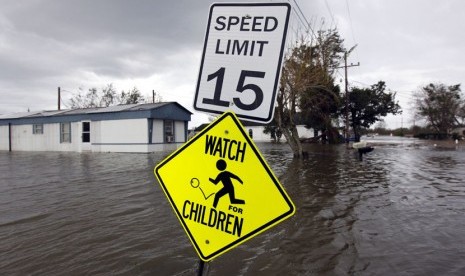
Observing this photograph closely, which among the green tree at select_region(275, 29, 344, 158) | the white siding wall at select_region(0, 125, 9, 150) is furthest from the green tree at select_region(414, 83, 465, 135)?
the white siding wall at select_region(0, 125, 9, 150)

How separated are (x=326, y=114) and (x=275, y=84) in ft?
109

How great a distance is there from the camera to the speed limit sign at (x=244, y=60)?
2.57 m

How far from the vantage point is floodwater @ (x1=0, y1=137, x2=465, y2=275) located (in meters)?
4.00

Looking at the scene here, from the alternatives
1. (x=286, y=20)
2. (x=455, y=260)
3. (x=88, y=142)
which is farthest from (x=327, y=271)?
(x=88, y=142)

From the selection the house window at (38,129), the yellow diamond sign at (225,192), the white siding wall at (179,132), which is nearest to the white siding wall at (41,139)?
the house window at (38,129)

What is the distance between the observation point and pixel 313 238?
16.5ft

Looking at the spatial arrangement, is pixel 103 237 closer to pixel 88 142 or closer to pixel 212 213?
pixel 212 213

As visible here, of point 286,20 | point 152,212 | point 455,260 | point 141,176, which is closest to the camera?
point 286,20

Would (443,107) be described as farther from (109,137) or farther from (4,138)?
(4,138)

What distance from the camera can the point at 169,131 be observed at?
26031 millimetres

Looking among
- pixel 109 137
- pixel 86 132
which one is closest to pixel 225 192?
pixel 109 137

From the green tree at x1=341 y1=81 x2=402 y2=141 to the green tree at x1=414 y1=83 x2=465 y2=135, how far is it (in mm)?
15202

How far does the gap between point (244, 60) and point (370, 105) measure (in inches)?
1592

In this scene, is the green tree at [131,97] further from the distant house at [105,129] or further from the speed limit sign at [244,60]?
the speed limit sign at [244,60]
